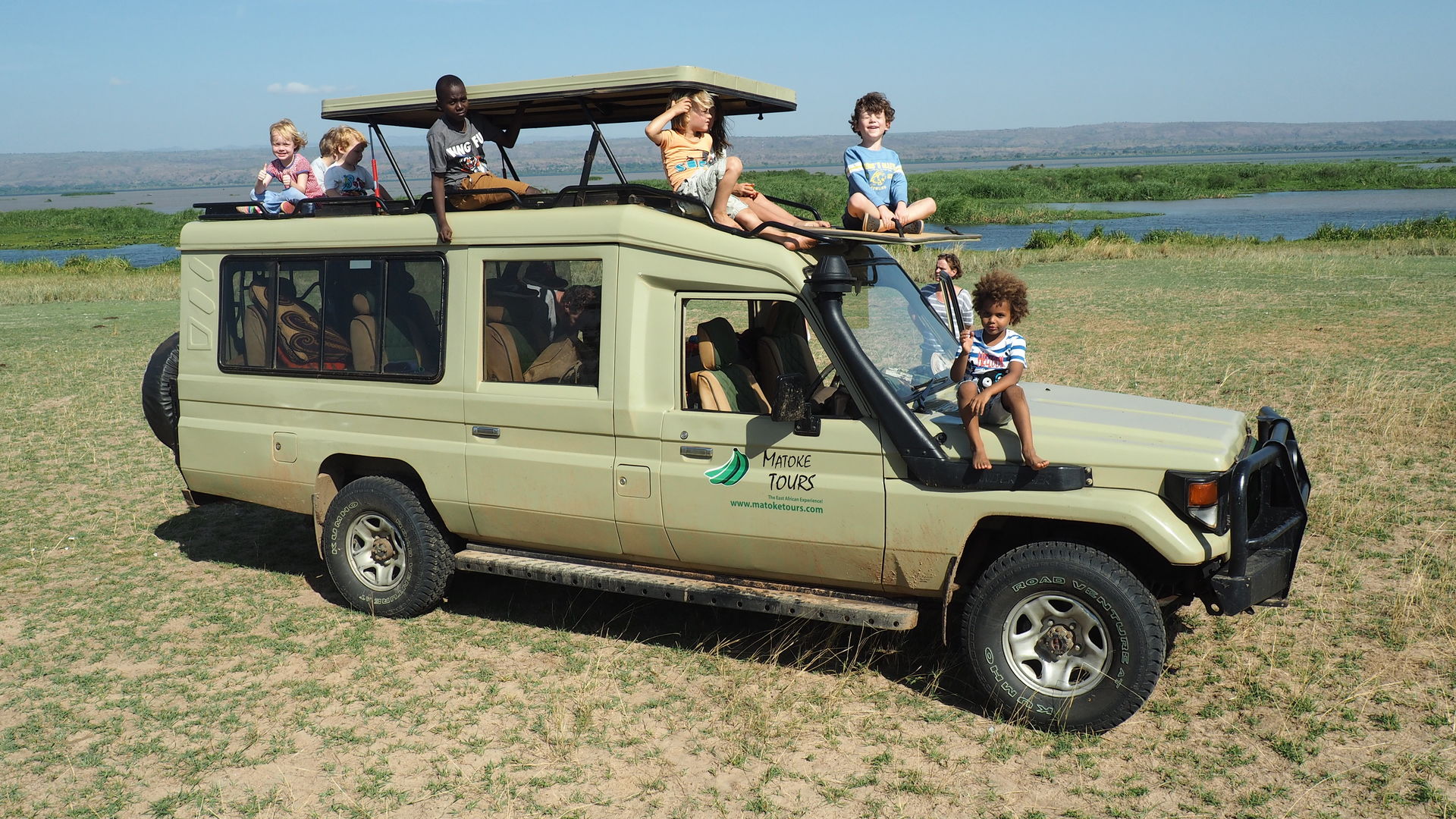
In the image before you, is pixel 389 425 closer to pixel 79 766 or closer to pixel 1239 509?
pixel 79 766

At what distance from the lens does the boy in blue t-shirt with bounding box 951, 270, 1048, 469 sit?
16.0 feet

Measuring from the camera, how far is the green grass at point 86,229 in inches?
2717

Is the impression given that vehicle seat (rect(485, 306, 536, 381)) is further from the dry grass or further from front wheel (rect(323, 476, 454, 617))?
the dry grass

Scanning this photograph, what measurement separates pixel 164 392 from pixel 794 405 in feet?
15.6

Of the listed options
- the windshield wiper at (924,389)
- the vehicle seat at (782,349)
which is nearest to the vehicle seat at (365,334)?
the vehicle seat at (782,349)

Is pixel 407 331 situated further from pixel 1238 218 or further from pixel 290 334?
pixel 1238 218

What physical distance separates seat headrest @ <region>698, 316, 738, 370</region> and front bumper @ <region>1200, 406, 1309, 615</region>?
2.53m

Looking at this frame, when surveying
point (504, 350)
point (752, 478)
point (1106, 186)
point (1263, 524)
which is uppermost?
point (1106, 186)

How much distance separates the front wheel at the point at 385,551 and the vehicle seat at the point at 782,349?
2.21 m

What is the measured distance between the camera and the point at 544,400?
5867mm

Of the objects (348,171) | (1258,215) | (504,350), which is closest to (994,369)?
(504,350)

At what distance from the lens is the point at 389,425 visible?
6.39 meters

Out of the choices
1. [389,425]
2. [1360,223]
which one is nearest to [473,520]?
[389,425]

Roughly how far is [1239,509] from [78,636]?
21.1 feet
